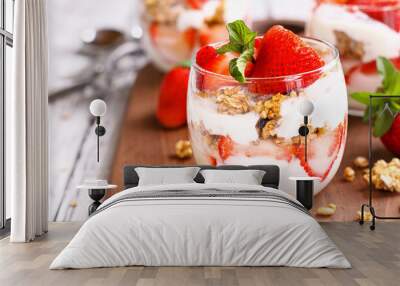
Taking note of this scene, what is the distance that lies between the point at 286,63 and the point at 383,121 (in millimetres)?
989

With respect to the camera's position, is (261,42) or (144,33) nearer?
(261,42)

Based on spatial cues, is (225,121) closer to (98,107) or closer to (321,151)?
(321,151)

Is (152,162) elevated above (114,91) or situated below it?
below

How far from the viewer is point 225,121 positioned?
4355 millimetres

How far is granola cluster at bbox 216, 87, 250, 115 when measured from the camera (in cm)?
430

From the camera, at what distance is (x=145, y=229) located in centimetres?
332

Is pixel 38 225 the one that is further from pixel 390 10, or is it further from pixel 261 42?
pixel 390 10

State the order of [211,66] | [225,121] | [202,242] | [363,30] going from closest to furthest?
[202,242]
[225,121]
[211,66]
[363,30]

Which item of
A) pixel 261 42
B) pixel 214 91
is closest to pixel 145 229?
pixel 214 91

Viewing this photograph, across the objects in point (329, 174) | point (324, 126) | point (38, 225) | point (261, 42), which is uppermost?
point (261, 42)

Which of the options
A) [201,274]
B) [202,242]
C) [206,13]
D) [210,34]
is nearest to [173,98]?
[210,34]

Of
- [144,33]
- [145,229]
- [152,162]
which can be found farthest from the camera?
[144,33]

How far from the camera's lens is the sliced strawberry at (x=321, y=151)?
4.36 m

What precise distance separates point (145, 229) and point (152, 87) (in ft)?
7.43
